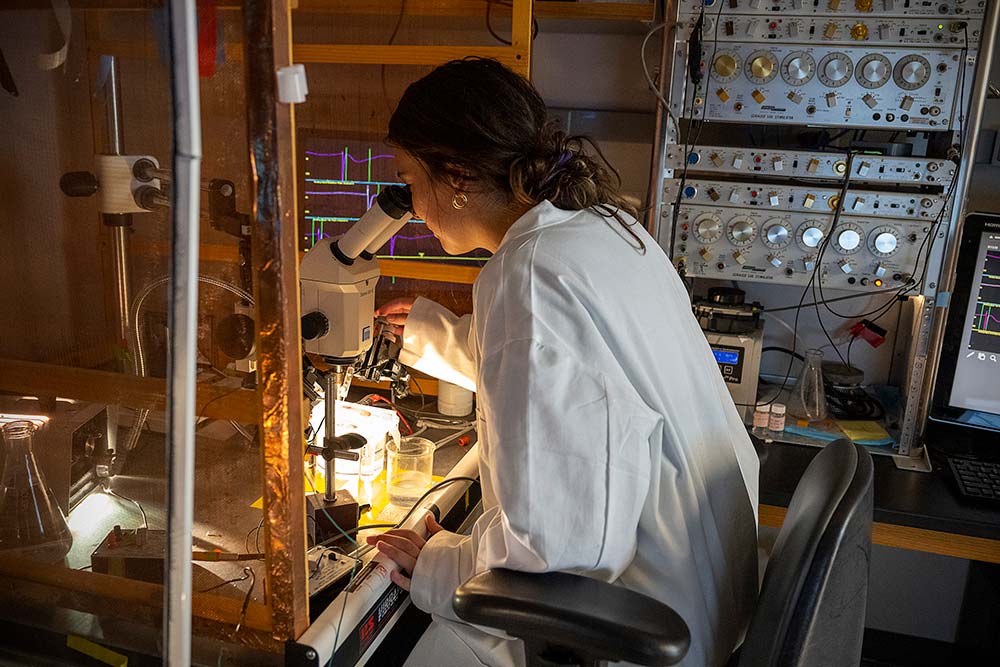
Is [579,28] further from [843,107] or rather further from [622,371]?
[622,371]

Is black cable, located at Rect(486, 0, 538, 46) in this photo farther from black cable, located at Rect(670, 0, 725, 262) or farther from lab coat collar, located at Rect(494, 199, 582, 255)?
lab coat collar, located at Rect(494, 199, 582, 255)

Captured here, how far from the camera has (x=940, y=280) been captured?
183 cm

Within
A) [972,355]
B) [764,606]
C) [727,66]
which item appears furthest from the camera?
[972,355]

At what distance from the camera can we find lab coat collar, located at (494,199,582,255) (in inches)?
46.4

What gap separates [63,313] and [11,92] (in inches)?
12.1

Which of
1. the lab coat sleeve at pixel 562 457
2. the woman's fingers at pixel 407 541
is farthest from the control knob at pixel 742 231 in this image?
the woman's fingers at pixel 407 541

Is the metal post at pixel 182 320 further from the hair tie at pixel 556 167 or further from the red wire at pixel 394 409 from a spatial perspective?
the red wire at pixel 394 409

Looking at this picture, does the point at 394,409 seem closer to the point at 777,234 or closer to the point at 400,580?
the point at 400,580

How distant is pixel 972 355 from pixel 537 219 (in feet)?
4.26

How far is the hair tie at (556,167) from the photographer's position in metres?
1.26

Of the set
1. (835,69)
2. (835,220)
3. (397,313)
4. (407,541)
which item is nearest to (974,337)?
(835,220)

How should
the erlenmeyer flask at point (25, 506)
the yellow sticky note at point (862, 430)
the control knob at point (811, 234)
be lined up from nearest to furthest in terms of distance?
the erlenmeyer flask at point (25, 506) → the control knob at point (811, 234) → the yellow sticky note at point (862, 430)

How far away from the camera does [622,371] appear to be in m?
1.08

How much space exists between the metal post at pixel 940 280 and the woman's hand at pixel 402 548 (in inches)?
49.8
